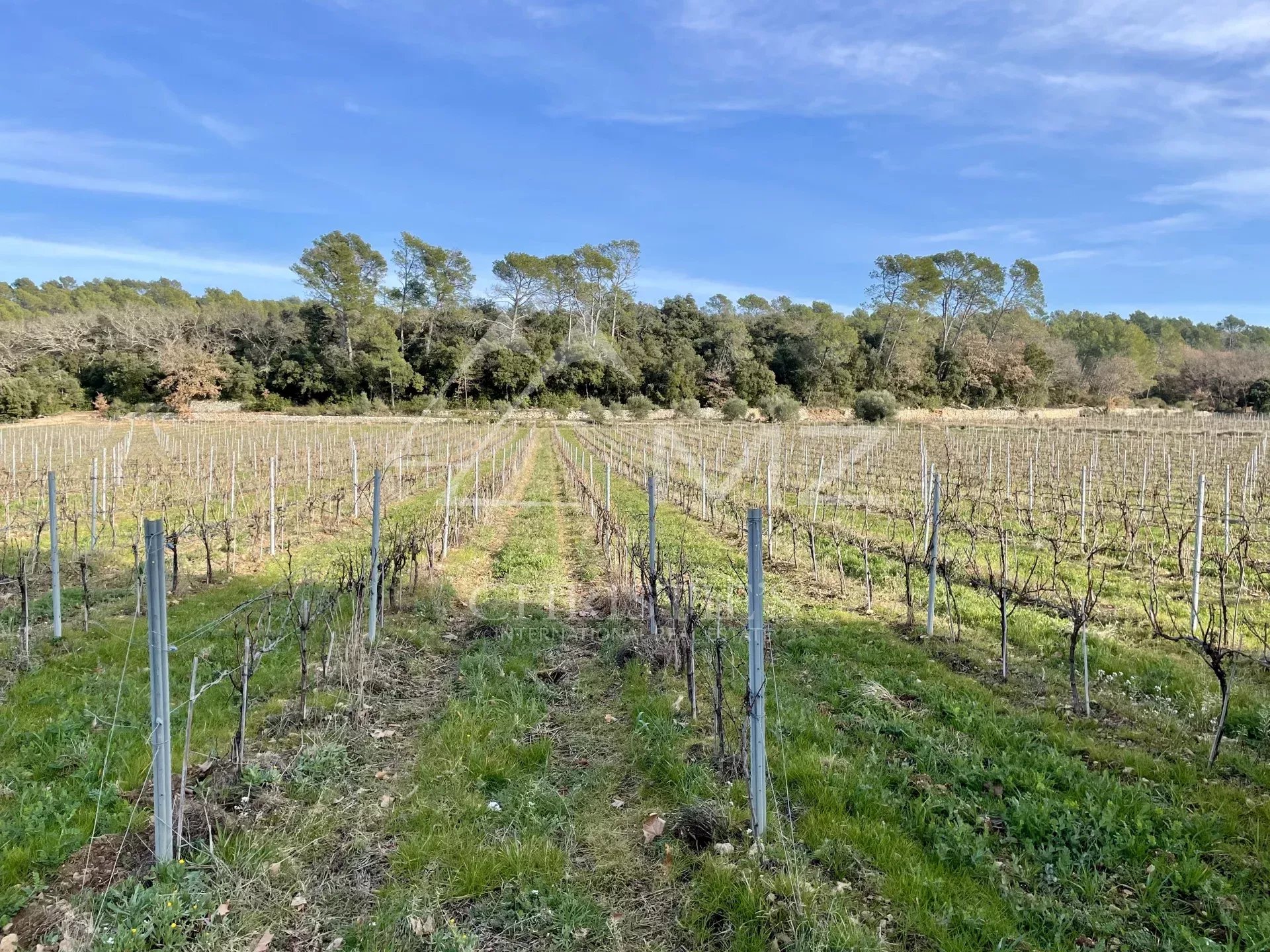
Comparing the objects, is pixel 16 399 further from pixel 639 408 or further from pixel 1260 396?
pixel 1260 396

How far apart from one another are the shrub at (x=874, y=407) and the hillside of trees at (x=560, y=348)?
6.31 meters

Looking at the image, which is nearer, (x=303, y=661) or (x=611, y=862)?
(x=611, y=862)

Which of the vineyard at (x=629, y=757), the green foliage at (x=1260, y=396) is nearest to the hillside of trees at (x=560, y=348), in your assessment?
the green foliage at (x=1260, y=396)

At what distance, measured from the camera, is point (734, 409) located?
43.3m

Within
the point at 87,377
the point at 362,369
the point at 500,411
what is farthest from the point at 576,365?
the point at 87,377

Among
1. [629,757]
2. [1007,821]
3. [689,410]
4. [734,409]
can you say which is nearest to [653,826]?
[629,757]

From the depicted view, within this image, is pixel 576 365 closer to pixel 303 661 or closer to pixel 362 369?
pixel 362 369

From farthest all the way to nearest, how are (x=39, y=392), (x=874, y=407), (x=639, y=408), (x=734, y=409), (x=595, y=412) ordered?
(x=639, y=408), (x=595, y=412), (x=734, y=409), (x=874, y=407), (x=39, y=392)

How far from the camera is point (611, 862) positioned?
2.98 m

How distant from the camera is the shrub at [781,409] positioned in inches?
1743

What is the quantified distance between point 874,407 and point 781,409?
5745mm

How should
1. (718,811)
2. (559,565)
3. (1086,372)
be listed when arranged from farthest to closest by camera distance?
(1086,372) → (559,565) → (718,811)

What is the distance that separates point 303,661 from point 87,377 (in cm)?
5802

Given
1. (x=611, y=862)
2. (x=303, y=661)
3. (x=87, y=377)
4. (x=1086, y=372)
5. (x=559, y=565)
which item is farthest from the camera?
(x=1086, y=372)
